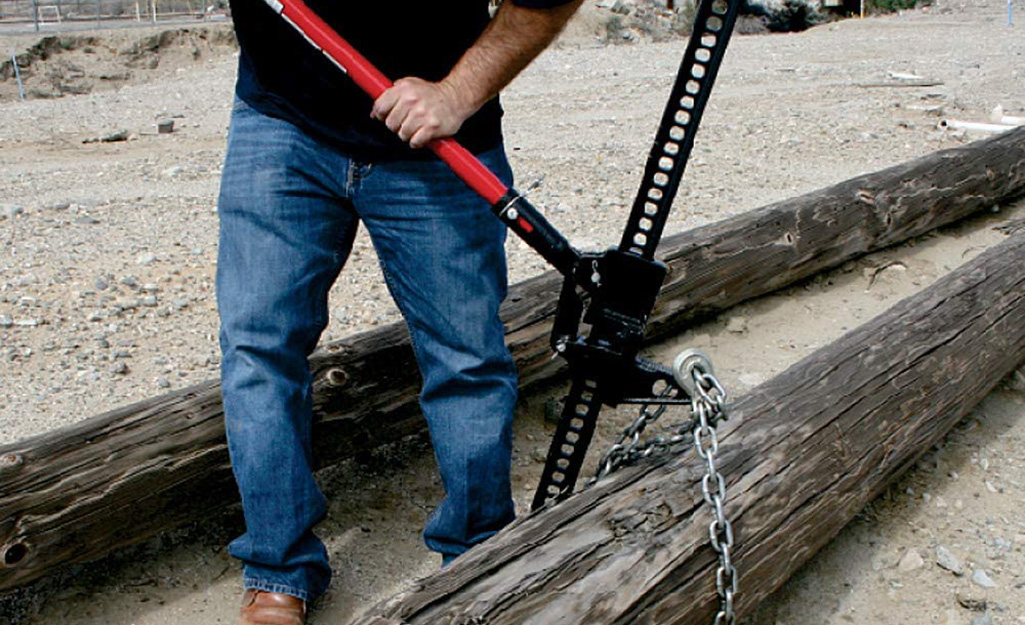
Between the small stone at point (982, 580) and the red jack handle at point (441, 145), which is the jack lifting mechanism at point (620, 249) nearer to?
the red jack handle at point (441, 145)

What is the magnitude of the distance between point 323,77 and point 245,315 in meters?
0.57

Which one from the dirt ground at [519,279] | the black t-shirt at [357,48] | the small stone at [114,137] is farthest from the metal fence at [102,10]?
the black t-shirt at [357,48]

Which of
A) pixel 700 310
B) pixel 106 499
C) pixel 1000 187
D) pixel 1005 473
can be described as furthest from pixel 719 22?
pixel 1000 187

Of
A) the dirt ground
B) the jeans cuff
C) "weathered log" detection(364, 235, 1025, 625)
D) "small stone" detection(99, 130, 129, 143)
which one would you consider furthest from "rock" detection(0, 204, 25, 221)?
"weathered log" detection(364, 235, 1025, 625)

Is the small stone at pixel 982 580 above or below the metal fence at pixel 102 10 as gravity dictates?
above

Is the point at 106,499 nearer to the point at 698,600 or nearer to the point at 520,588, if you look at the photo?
Answer: the point at 520,588

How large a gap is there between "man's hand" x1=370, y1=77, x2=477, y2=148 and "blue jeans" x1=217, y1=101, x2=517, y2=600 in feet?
0.64

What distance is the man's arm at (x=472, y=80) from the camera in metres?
2.20

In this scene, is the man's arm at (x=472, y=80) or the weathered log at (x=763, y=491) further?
the man's arm at (x=472, y=80)

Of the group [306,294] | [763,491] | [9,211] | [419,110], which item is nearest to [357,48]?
[419,110]

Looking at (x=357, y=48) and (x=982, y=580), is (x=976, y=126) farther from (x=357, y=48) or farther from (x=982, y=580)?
(x=357, y=48)

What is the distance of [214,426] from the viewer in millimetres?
2742

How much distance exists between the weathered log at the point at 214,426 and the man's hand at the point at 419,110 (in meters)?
1.01

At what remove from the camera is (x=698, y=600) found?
2.22m
